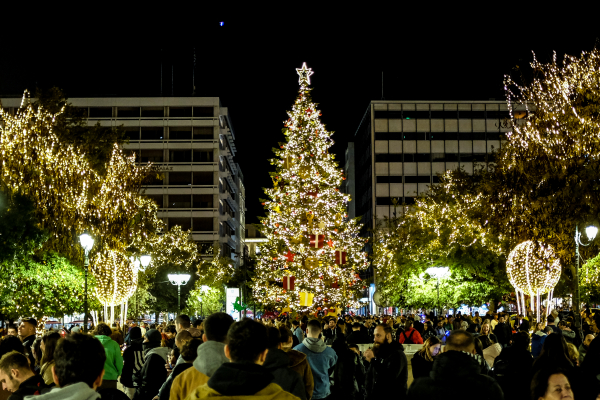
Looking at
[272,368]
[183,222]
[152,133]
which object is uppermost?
[152,133]

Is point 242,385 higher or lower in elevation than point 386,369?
higher

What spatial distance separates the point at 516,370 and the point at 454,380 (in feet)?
11.4

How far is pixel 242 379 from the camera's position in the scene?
4.12 m

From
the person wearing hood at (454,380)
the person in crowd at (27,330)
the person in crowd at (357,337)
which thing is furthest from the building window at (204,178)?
the person wearing hood at (454,380)

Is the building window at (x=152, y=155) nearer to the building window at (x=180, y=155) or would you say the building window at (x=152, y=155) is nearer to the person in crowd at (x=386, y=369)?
the building window at (x=180, y=155)

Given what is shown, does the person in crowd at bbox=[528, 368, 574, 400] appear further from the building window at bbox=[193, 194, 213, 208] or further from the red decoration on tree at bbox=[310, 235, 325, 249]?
the building window at bbox=[193, 194, 213, 208]

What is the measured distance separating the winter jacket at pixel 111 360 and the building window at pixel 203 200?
3554 inches

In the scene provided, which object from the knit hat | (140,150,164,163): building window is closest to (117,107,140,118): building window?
(140,150,164,163): building window

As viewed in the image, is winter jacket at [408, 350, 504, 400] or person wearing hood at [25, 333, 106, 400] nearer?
person wearing hood at [25, 333, 106, 400]

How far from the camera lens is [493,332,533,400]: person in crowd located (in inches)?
336

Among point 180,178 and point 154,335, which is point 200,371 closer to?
point 154,335

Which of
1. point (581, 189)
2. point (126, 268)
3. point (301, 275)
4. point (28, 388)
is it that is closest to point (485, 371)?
point (28, 388)

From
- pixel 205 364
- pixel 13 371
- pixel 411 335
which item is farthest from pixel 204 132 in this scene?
pixel 205 364

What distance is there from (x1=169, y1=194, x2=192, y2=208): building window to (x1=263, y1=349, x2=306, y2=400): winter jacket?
94394 millimetres
